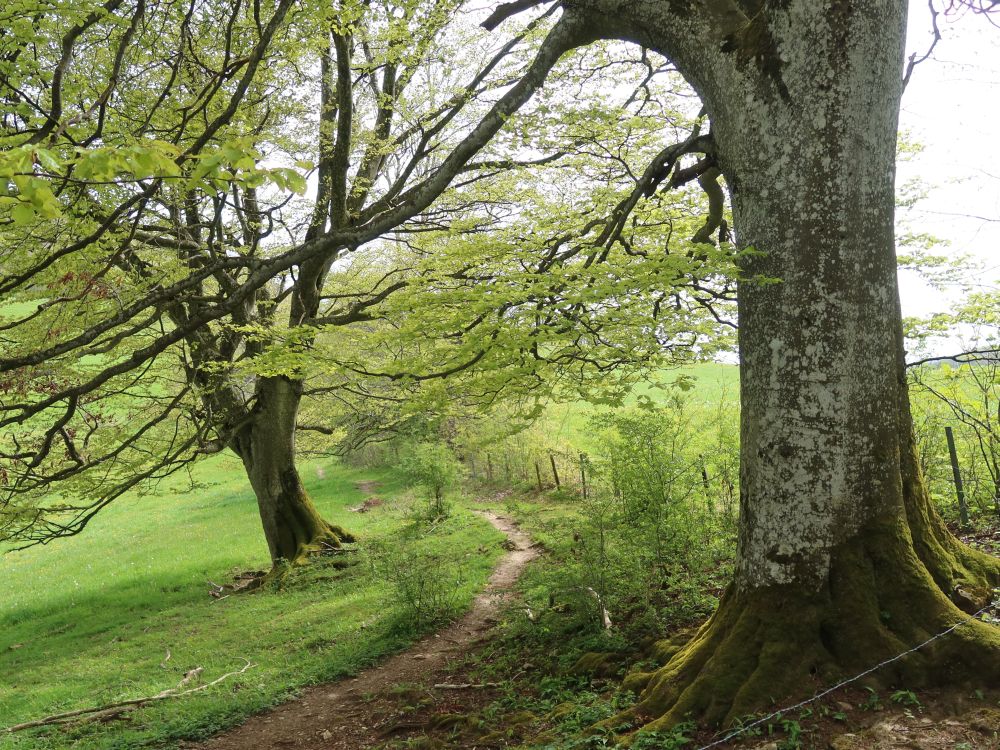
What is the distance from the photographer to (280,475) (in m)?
12.9

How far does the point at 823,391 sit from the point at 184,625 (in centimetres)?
1184

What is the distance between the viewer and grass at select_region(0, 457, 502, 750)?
23.0ft

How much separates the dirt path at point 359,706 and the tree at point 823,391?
2947 mm

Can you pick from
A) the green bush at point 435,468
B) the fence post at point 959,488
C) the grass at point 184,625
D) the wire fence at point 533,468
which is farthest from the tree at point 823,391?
the wire fence at point 533,468

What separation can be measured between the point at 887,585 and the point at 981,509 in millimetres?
4444

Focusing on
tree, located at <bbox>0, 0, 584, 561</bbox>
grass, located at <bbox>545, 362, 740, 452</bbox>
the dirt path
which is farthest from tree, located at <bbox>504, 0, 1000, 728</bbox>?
grass, located at <bbox>545, 362, 740, 452</bbox>

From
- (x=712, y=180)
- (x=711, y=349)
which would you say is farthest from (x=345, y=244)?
(x=711, y=349)

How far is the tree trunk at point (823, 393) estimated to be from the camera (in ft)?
11.7

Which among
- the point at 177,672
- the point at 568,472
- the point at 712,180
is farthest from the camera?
the point at 568,472

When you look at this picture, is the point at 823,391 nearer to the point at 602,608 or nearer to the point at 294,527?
the point at 602,608

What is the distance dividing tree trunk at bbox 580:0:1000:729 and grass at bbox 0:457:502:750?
545 centimetres

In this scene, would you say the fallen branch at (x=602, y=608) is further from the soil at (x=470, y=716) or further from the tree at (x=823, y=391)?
the tree at (x=823, y=391)

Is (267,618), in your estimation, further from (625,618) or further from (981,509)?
(981,509)

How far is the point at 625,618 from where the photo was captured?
6.09 meters
